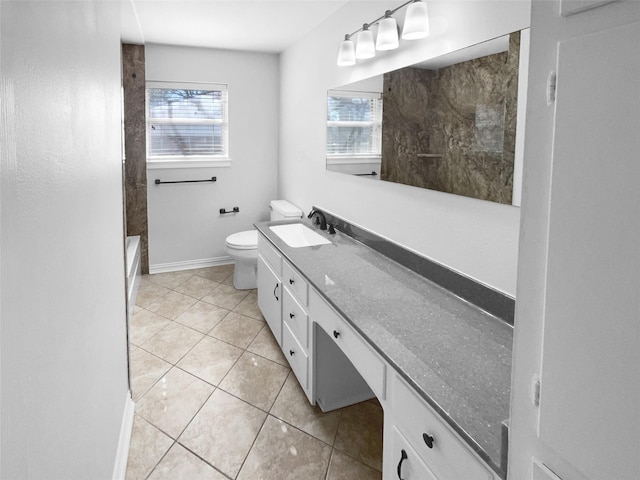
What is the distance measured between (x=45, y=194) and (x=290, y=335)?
1865 mm

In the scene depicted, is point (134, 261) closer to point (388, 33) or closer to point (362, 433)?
point (362, 433)

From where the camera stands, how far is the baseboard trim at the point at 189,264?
4.65m

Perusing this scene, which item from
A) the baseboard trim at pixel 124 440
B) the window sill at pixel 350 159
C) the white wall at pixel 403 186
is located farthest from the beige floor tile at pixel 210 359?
the window sill at pixel 350 159

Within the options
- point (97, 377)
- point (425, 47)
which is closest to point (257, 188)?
point (425, 47)

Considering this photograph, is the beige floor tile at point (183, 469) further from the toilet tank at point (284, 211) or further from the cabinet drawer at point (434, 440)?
the toilet tank at point (284, 211)

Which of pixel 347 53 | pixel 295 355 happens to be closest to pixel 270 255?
pixel 295 355

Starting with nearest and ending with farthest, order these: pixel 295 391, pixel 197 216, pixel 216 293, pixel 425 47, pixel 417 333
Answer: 1. pixel 417 333
2. pixel 425 47
3. pixel 295 391
4. pixel 216 293
5. pixel 197 216

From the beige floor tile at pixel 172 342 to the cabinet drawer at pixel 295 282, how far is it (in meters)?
0.96

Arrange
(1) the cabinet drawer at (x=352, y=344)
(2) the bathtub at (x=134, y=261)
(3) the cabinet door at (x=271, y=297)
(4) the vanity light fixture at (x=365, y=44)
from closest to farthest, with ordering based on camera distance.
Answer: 1. (1) the cabinet drawer at (x=352, y=344)
2. (4) the vanity light fixture at (x=365, y=44)
3. (3) the cabinet door at (x=271, y=297)
4. (2) the bathtub at (x=134, y=261)

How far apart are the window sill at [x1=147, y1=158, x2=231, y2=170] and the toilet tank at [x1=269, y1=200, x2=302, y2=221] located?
736mm

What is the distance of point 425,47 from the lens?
80.4 inches

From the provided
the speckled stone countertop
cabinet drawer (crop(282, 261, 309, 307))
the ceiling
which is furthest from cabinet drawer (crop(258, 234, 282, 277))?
the ceiling

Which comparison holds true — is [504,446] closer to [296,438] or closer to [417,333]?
[417,333]

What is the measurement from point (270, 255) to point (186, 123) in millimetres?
2316
